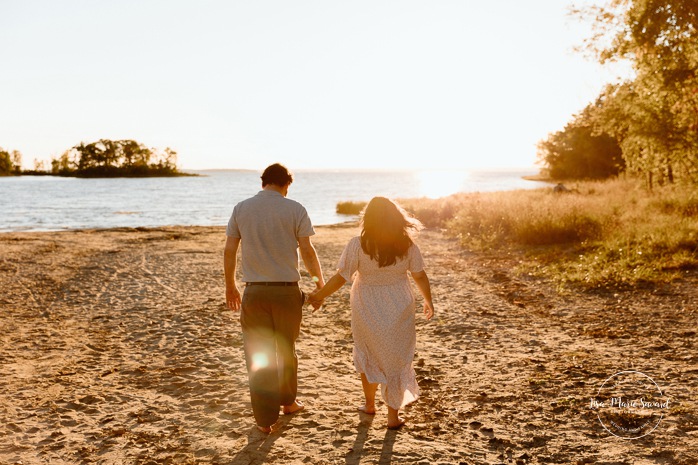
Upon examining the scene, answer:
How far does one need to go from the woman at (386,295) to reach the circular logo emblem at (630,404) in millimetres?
1754

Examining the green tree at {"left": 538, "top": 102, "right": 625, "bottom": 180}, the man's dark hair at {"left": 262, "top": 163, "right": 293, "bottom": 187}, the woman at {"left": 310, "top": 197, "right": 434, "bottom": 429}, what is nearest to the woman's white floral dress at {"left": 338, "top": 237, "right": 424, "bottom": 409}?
the woman at {"left": 310, "top": 197, "right": 434, "bottom": 429}

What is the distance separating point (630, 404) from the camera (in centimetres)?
502

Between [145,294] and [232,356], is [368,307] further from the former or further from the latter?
[145,294]

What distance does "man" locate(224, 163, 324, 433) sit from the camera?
14.6ft

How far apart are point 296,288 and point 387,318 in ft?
2.61

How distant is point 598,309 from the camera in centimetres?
880

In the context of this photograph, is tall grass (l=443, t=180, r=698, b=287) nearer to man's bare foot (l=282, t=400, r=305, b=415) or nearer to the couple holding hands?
the couple holding hands

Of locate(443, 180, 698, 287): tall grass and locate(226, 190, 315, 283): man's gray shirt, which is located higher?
locate(226, 190, 315, 283): man's gray shirt

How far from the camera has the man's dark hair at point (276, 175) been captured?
15.0 feet

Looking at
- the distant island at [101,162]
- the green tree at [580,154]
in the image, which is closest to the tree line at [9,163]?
the distant island at [101,162]

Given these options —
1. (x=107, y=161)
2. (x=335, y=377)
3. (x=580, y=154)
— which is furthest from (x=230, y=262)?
(x=107, y=161)

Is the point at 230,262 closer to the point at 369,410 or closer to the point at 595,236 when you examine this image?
the point at 369,410

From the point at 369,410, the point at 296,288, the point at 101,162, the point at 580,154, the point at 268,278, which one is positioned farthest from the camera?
the point at 101,162

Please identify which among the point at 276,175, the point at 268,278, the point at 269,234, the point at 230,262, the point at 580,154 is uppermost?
the point at 580,154
